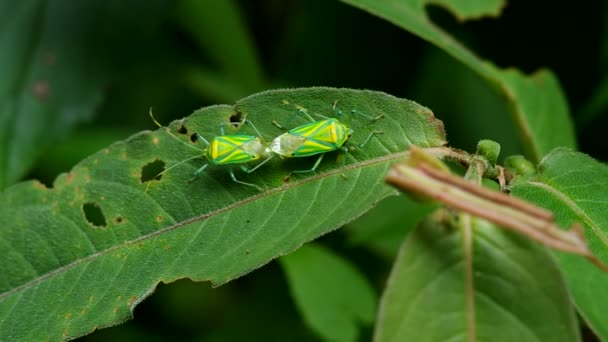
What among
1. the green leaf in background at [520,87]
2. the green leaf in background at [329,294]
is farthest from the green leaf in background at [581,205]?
the green leaf in background at [329,294]

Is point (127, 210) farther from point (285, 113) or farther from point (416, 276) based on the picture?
point (416, 276)

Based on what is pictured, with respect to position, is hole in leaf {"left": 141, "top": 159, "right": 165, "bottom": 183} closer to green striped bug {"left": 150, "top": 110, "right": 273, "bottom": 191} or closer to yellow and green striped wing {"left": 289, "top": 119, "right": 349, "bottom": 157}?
green striped bug {"left": 150, "top": 110, "right": 273, "bottom": 191}

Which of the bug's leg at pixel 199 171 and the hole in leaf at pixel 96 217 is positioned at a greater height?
the bug's leg at pixel 199 171

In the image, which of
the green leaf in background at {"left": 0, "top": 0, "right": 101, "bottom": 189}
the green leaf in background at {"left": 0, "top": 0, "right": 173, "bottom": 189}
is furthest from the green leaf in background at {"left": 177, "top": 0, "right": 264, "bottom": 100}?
the green leaf in background at {"left": 0, "top": 0, "right": 101, "bottom": 189}

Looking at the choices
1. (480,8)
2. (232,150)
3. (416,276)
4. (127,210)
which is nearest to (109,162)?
(127,210)

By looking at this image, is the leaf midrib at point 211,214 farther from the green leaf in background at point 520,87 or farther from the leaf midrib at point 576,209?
the green leaf in background at point 520,87

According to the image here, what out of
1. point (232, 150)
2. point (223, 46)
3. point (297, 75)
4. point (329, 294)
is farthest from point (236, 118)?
point (297, 75)
